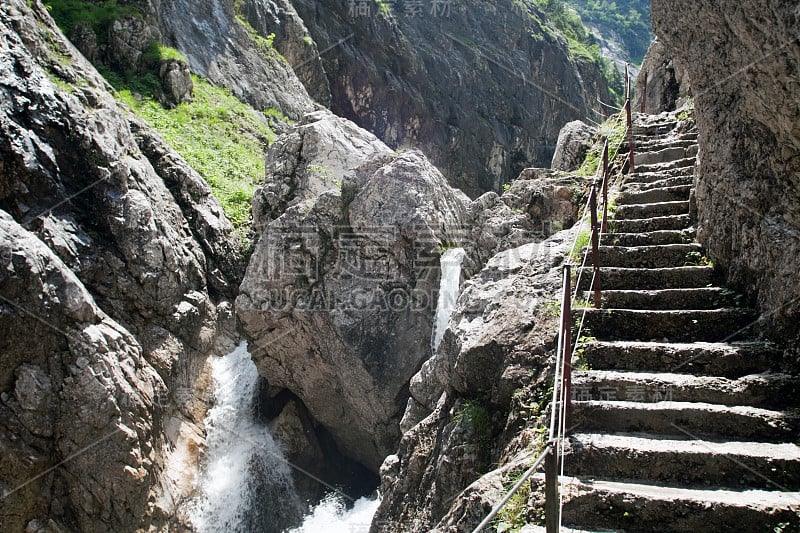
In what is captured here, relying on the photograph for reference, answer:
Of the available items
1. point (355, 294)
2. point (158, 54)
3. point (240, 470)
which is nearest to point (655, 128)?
point (355, 294)

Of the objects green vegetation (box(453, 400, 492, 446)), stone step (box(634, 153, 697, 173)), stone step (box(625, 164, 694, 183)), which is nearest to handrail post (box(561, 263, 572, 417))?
green vegetation (box(453, 400, 492, 446))

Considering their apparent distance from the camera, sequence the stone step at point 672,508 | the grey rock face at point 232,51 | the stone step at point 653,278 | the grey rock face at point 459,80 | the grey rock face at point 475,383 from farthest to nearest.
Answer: the grey rock face at point 459,80
the grey rock face at point 232,51
the stone step at point 653,278
the grey rock face at point 475,383
the stone step at point 672,508

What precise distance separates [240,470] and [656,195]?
29.9 feet

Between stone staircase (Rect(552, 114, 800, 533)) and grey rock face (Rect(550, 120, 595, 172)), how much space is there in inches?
230

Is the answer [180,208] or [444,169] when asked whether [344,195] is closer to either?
[180,208]

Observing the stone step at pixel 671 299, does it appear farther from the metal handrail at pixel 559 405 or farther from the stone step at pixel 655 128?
→ the stone step at pixel 655 128

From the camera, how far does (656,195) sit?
7.41 metres

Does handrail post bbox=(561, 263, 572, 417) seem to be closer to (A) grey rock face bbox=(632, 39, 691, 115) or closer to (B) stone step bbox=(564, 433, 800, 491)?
(B) stone step bbox=(564, 433, 800, 491)

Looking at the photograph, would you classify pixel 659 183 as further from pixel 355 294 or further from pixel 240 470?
pixel 240 470

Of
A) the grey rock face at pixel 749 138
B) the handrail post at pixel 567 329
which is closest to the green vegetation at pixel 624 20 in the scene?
the grey rock face at pixel 749 138

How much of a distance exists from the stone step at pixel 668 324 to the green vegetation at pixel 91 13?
18.9 m

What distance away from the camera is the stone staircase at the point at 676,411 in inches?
141

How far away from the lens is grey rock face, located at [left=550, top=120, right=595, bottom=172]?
38.9ft

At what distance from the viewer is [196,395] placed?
1126 cm
